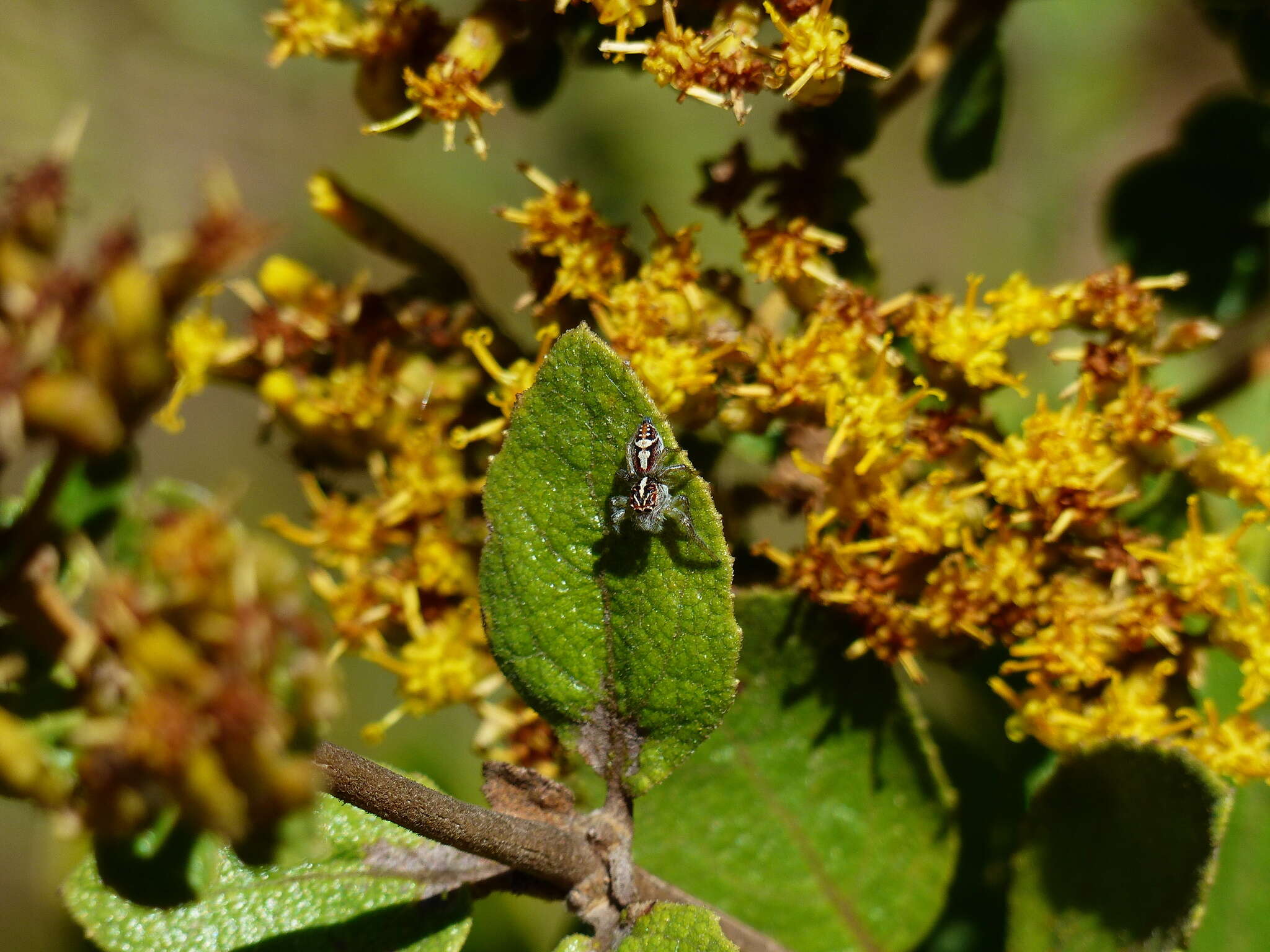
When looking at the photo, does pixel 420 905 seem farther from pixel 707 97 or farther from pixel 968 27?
pixel 968 27

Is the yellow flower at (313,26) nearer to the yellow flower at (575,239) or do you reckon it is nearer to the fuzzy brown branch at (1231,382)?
the yellow flower at (575,239)

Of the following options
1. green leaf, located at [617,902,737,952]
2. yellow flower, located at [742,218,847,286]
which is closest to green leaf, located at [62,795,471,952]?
green leaf, located at [617,902,737,952]

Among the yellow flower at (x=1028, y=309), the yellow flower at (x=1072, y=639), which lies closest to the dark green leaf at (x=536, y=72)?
the yellow flower at (x=1028, y=309)

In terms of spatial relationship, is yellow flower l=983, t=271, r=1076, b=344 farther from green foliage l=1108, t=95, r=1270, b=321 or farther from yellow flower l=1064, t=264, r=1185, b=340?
green foliage l=1108, t=95, r=1270, b=321

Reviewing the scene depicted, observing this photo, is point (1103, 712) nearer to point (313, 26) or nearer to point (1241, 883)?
point (1241, 883)

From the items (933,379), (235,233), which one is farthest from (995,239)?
(235,233)

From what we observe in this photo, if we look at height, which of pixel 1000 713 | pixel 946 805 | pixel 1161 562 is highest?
pixel 1161 562
